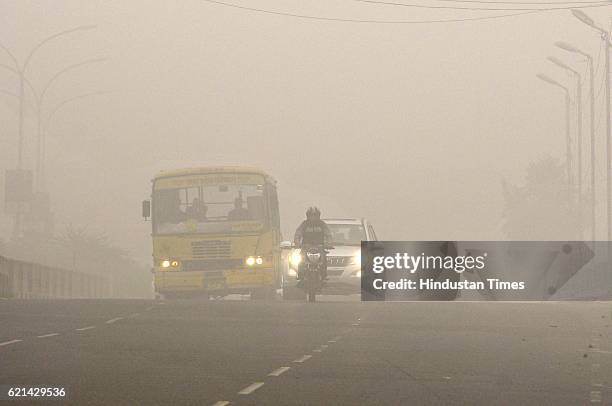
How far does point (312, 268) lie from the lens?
109ft

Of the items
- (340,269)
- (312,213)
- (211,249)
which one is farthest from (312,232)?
(211,249)

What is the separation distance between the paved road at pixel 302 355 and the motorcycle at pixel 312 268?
269 centimetres

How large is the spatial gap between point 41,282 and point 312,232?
25.2 m

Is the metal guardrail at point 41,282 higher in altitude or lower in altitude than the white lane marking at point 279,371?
higher

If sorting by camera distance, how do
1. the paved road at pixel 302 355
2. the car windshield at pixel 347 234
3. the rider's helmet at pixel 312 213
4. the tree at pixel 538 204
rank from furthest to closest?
the tree at pixel 538 204
the car windshield at pixel 347 234
the rider's helmet at pixel 312 213
the paved road at pixel 302 355

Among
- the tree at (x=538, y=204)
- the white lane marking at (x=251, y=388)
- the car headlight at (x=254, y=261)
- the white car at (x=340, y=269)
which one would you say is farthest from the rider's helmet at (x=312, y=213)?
the tree at (x=538, y=204)

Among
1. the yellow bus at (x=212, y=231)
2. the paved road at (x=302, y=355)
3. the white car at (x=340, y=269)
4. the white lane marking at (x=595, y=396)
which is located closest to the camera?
the white lane marking at (x=595, y=396)

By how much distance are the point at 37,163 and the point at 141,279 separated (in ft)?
97.0

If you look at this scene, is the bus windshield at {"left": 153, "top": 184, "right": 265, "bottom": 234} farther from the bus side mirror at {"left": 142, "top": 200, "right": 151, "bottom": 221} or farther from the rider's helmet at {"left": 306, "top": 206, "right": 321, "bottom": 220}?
the rider's helmet at {"left": 306, "top": 206, "right": 321, "bottom": 220}

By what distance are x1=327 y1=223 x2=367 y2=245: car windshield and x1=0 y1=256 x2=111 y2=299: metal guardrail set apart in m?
10.6

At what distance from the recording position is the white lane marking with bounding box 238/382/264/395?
42.7 ft

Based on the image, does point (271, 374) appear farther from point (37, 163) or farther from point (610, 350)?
point (37, 163)

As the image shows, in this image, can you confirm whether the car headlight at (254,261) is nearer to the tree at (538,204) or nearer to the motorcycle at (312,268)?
the motorcycle at (312,268)

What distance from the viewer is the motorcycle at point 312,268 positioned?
108 ft
